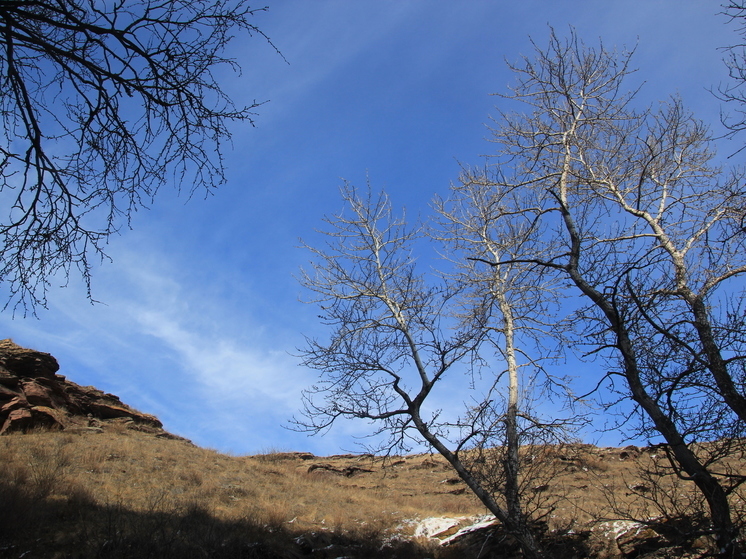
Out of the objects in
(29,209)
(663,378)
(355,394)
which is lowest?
(663,378)

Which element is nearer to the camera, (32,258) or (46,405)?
(32,258)

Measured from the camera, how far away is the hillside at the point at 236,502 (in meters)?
6.93

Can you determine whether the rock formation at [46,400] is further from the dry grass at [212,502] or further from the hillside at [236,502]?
the dry grass at [212,502]

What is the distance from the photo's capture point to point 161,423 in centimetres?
2005

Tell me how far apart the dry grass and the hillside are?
0.04 metres

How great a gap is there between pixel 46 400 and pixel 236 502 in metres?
8.52

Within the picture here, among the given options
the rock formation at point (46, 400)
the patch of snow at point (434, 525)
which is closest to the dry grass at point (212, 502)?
the patch of snow at point (434, 525)

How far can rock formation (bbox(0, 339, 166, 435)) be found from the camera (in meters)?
13.8

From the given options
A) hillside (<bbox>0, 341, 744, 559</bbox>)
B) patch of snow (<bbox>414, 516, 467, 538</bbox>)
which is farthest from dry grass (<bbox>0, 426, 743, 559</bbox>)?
patch of snow (<bbox>414, 516, 467, 538</bbox>)

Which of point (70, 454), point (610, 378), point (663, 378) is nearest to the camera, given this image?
point (663, 378)

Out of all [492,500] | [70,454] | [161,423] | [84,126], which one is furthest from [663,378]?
[161,423]

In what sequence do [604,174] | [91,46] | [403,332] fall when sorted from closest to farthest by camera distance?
[91,46] → [604,174] → [403,332]

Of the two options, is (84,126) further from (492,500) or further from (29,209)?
(492,500)

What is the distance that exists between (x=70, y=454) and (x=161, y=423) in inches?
339
